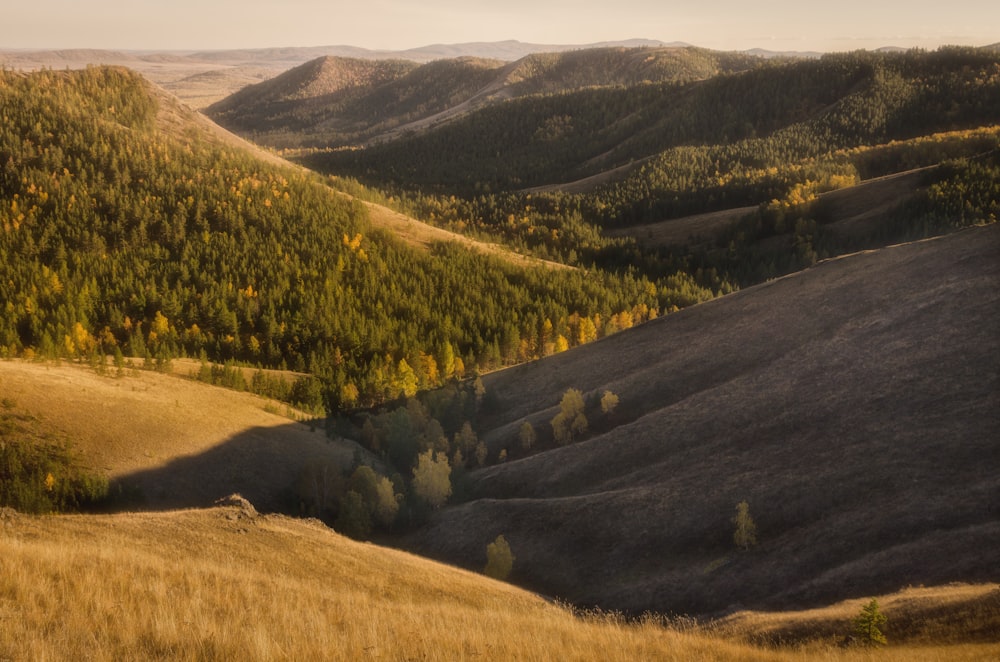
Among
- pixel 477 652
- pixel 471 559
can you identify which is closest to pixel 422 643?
pixel 477 652

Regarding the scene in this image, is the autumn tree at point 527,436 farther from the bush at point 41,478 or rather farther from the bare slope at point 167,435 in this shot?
the bush at point 41,478

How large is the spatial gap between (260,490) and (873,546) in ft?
192

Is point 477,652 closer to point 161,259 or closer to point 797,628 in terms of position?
point 797,628

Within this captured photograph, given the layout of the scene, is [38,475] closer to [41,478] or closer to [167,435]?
[41,478]

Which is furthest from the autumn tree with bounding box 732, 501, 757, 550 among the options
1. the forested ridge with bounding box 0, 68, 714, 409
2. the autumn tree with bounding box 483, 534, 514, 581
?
the forested ridge with bounding box 0, 68, 714, 409

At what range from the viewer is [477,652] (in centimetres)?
1997

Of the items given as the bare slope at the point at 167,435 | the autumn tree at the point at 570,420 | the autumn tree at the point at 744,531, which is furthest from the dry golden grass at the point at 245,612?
the autumn tree at the point at 570,420

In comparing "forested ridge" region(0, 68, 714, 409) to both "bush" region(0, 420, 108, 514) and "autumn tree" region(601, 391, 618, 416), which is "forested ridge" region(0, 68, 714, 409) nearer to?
"bush" region(0, 420, 108, 514)

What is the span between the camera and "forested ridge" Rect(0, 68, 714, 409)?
130125 mm

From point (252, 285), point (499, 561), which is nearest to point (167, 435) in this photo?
point (499, 561)

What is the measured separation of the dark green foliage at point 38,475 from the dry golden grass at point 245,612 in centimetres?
2679

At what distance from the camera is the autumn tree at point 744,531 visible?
44.9 m

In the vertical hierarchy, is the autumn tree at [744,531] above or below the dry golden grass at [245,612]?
below

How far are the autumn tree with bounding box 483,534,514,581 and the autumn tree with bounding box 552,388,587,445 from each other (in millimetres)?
25493
